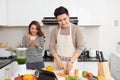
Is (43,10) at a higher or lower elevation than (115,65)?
higher

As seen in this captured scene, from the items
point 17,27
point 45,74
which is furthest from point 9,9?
point 45,74

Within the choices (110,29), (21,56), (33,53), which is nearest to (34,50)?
(33,53)

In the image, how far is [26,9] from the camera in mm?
3480

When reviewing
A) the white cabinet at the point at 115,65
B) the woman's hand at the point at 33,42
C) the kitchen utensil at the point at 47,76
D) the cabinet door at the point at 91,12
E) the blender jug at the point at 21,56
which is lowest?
the white cabinet at the point at 115,65

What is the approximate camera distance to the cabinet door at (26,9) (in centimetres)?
348

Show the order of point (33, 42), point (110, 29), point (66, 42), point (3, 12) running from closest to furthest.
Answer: point (66, 42) → point (33, 42) → point (3, 12) → point (110, 29)

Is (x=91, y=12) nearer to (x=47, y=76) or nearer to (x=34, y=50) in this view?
(x=34, y=50)

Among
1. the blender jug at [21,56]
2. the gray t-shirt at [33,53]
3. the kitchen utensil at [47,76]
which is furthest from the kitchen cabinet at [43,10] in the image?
the kitchen utensil at [47,76]

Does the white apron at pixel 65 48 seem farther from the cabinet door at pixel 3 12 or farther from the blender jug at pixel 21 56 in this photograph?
the cabinet door at pixel 3 12

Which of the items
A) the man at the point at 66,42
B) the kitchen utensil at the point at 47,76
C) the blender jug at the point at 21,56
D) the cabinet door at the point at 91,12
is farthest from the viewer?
the cabinet door at the point at 91,12

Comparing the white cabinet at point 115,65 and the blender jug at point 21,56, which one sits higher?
the blender jug at point 21,56

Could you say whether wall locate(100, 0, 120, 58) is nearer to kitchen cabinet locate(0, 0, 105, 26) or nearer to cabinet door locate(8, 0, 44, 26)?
kitchen cabinet locate(0, 0, 105, 26)

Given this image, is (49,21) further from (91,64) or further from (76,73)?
(76,73)

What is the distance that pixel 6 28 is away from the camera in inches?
150
